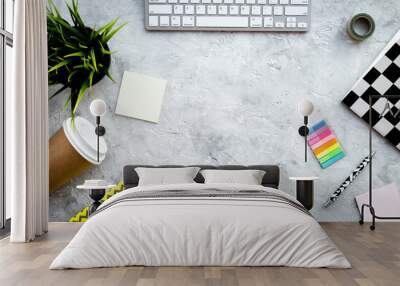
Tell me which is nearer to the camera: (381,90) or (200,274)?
(200,274)

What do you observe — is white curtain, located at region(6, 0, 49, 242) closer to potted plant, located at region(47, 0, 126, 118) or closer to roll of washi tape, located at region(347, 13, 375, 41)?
potted plant, located at region(47, 0, 126, 118)

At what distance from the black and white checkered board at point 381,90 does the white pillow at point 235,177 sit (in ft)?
4.77

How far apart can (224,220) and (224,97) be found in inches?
101

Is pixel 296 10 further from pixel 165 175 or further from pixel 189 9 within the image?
pixel 165 175

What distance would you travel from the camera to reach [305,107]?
545cm

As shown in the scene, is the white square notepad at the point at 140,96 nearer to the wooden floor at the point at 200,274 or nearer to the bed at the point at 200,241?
the wooden floor at the point at 200,274

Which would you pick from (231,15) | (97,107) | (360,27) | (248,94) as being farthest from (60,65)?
(360,27)

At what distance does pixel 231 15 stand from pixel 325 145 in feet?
6.20

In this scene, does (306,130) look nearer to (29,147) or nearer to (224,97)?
(224,97)

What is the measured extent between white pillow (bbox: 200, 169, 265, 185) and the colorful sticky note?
864 millimetres

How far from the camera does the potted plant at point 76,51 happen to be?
5.49 m

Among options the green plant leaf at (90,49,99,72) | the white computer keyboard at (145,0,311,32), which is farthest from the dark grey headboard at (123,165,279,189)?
the white computer keyboard at (145,0,311,32)

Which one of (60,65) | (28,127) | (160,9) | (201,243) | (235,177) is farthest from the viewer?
(160,9)

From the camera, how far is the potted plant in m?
5.49
